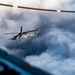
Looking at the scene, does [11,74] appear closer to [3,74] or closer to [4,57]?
[3,74]

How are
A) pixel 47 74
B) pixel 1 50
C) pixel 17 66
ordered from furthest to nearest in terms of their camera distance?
1. pixel 1 50
2. pixel 17 66
3. pixel 47 74

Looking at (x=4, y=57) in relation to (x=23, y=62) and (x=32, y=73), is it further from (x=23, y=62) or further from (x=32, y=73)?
(x=32, y=73)

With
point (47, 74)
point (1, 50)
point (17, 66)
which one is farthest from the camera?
point (1, 50)

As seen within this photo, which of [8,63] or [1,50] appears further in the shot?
[1,50]

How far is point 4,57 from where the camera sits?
7.89 m

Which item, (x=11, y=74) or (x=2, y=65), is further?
(x=2, y=65)

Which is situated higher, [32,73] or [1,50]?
[1,50]

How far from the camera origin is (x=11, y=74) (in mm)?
7340

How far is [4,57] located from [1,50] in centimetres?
38

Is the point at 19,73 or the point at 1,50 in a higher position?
the point at 1,50

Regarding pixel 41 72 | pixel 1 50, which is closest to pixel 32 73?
pixel 41 72

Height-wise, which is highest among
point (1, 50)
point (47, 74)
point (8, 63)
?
point (1, 50)

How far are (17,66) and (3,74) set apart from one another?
18.8 inches

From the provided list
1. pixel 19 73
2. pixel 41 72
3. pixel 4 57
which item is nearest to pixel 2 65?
pixel 4 57
